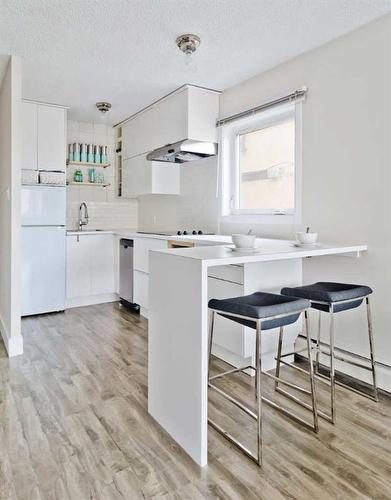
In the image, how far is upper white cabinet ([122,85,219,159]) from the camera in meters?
3.51

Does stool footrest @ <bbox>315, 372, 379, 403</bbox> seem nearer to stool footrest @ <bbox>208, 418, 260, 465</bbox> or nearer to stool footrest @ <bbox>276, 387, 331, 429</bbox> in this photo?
stool footrest @ <bbox>276, 387, 331, 429</bbox>

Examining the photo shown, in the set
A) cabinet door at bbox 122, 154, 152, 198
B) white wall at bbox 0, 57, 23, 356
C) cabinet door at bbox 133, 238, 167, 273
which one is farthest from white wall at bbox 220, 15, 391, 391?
white wall at bbox 0, 57, 23, 356

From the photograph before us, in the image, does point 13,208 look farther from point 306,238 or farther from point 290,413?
point 290,413

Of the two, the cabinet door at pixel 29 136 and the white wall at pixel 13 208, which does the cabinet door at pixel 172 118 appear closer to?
the cabinet door at pixel 29 136

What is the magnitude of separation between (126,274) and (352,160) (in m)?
2.68

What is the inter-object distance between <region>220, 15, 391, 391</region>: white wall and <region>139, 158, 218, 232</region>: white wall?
1.16 meters

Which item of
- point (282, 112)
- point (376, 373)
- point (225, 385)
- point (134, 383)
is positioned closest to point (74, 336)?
point (134, 383)

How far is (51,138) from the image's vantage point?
4.06m

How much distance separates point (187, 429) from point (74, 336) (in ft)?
6.41

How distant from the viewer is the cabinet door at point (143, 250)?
3.65m

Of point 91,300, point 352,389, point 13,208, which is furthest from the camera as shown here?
point 91,300

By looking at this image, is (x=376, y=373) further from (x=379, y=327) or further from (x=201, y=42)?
(x=201, y=42)

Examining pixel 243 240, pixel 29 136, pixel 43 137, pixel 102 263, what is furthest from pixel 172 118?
pixel 243 240

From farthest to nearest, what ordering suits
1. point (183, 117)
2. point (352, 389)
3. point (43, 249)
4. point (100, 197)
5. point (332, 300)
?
1. point (100, 197)
2. point (43, 249)
3. point (183, 117)
4. point (352, 389)
5. point (332, 300)
